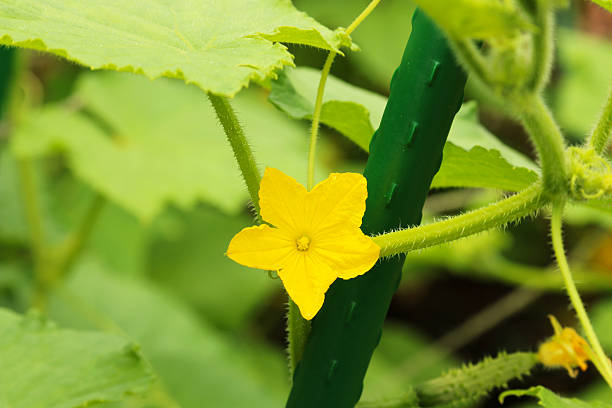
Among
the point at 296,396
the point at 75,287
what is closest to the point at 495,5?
the point at 296,396

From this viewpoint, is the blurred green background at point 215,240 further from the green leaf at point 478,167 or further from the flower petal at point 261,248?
the flower petal at point 261,248

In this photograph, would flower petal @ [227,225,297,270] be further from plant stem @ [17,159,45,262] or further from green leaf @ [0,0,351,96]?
plant stem @ [17,159,45,262]

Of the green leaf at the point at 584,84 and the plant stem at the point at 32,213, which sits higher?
the green leaf at the point at 584,84

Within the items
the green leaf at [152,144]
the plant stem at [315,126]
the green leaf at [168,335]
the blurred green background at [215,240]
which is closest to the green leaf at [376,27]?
the blurred green background at [215,240]

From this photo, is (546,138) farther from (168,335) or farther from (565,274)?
→ (168,335)

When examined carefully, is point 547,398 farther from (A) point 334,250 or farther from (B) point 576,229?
(B) point 576,229

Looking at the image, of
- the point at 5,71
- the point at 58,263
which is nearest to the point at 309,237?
the point at 5,71
